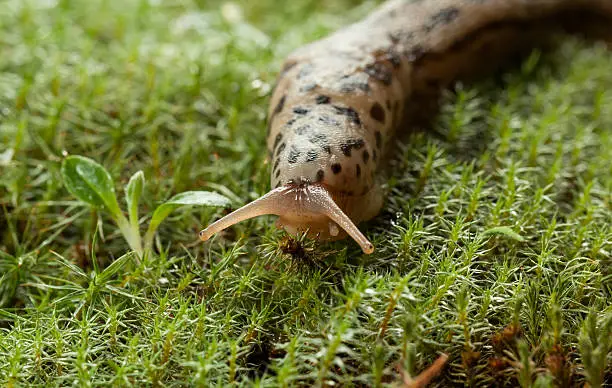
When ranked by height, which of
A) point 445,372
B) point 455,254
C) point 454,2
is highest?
point 454,2

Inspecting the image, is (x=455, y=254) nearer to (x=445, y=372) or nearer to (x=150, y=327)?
(x=445, y=372)

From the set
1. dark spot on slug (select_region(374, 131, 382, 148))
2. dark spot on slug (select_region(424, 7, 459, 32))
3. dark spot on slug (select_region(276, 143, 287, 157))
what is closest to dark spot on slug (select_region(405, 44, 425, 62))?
dark spot on slug (select_region(424, 7, 459, 32))

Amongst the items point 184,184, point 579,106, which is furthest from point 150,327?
point 579,106

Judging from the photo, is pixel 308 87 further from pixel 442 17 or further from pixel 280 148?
pixel 442 17

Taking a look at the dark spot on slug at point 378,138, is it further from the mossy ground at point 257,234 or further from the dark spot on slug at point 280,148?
the dark spot on slug at point 280,148

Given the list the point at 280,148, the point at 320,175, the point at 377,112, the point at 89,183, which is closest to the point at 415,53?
the point at 377,112
